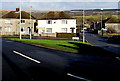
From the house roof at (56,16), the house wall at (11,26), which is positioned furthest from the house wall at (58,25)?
the house wall at (11,26)

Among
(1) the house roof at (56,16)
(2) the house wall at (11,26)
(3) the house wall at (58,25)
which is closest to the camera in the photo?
(3) the house wall at (58,25)

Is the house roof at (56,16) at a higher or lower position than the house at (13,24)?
higher

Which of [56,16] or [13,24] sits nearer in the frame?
[56,16]

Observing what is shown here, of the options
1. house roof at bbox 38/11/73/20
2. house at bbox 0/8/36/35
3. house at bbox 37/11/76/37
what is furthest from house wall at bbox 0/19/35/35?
house roof at bbox 38/11/73/20

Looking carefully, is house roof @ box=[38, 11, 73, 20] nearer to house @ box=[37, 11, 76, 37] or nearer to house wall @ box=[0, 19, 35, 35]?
house @ box=[37, 11, 76, 37]

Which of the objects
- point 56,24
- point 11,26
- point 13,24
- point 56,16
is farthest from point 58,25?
point 11,26

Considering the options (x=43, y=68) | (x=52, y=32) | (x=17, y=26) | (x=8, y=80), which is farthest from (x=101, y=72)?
(x=17, y=26)

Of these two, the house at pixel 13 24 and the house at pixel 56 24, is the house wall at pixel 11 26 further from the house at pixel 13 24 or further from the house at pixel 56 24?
the house at pixel 56 24

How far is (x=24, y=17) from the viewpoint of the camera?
62.6 meters

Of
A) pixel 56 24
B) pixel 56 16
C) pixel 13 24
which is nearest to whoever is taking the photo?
pixel 56 24

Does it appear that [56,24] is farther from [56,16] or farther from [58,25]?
[56,16]

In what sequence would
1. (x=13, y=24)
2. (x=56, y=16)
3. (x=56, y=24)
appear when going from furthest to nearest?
(x=13, y=24) < (x=56, y=16) < (x=56, y=24)

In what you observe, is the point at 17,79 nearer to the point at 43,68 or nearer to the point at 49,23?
the point at 43,68

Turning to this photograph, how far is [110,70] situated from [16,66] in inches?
205
